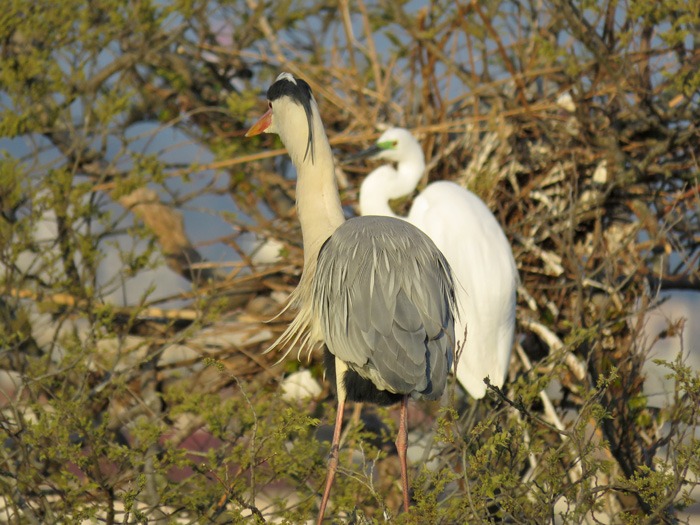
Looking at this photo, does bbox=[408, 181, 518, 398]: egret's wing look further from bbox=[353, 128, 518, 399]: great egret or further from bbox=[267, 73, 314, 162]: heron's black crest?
bbox=[267, 73, 314, 162]: heron's black crest

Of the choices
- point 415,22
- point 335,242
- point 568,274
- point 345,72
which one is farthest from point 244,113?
point 335,242

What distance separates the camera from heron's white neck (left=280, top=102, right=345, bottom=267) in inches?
113

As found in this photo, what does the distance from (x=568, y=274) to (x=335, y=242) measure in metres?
1.80

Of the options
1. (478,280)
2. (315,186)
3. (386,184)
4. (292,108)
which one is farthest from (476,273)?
(292,108)

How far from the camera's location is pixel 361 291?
102 inches

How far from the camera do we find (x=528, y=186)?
14.9 ft

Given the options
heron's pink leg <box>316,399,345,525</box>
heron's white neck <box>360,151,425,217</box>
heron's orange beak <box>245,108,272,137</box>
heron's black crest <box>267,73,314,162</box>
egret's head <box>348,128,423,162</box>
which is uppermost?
heron's black crest <box>267,73,314,162</box>

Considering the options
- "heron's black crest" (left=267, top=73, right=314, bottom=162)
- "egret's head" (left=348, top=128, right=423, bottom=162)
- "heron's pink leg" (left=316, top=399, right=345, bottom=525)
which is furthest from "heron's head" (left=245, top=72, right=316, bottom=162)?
"egret's head" (left=348, top=128, right=423, bottom=162)

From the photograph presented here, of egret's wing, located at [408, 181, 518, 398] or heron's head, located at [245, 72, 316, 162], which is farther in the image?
egret's wing, located at [408, 181, 518, 398]

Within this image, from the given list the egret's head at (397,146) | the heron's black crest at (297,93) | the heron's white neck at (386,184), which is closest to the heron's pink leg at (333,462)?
the heron's black crest at (297,93)

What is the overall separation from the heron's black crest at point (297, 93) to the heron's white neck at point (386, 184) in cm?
158

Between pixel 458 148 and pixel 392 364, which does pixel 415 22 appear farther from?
pixel 392 364

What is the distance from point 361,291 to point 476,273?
1384 millimetres

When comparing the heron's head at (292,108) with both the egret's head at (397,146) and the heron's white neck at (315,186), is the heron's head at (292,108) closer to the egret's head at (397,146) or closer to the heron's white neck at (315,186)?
the heron's white neck at (315,186)
